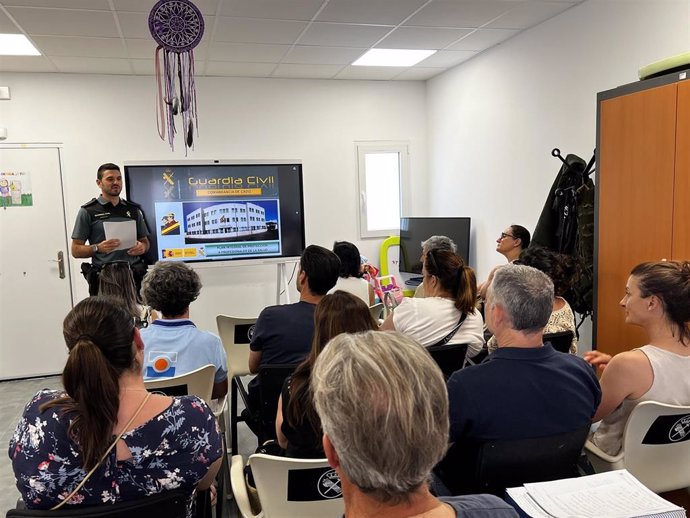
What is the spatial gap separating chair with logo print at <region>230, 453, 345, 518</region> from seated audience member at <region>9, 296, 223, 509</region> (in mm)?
161

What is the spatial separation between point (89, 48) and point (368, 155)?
283 centimetres

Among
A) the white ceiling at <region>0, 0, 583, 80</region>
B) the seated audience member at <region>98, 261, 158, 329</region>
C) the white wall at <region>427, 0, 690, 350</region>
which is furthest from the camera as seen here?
Answer: the seated audience member at <region>98, 261, 158, 329</region>

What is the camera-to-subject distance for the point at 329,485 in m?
1.45

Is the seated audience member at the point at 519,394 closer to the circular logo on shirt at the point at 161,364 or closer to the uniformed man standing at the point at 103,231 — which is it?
the circular logo on shirt at the point at 161,364

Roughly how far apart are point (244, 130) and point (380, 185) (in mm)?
1592

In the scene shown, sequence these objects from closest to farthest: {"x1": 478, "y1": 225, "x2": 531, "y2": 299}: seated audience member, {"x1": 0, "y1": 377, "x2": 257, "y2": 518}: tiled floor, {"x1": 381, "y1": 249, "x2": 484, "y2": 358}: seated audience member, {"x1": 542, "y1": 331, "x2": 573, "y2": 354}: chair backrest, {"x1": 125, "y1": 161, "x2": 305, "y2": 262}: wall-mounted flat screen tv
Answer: {"x1": 542, "y1": 331, "x2": 573, "y2": 354}: chair backrest < {"x1": 381, "y1": 249, "x2": 484, "y2": 358}: seated audience member < {"x1": 0, "y1": 377, "x2": 257, "y2": 518}: tiled floor < {"x1": 478, "y1": 225, "x2": 531, "y2": 299}: seated audience member < {"x1": 125, "y1": 161, "x2": 305, "y2": 262}: wall-mounted flat screen tv

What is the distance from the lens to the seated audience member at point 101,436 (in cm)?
128

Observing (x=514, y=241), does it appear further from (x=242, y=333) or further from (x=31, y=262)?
(x=31, y=262)

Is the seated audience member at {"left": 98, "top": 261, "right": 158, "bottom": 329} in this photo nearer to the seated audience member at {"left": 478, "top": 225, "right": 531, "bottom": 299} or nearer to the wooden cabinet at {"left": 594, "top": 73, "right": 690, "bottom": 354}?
the seated audience member at {"left": 478, "top": 225, "right": 531, "bottom": 299}

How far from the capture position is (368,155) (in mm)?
5770

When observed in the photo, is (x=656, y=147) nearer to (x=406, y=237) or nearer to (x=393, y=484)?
(x=393, y=484)

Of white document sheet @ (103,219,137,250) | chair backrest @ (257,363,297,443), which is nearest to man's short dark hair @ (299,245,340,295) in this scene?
chair backrest @ (257,363,297,443)

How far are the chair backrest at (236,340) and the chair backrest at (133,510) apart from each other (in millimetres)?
1836

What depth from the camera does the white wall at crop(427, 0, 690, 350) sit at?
329 centimetres
